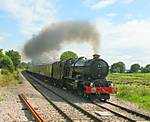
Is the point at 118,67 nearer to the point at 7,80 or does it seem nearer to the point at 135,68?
the point at 135,68

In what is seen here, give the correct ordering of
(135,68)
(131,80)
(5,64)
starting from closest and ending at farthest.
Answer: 1. (131,80)
2. (5,64)
3. (135,68)

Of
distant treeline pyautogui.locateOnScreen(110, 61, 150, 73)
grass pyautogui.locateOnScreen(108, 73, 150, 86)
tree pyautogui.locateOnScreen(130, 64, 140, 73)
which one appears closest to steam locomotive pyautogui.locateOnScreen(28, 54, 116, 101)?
grass pyautogui.locateOnScreen(108, 73, 150, 86)

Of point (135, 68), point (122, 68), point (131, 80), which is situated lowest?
point (131, 80)

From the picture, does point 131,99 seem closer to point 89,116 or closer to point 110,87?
point 110,87

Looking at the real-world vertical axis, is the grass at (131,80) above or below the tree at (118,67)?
below

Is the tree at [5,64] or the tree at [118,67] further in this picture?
the tree at [118,67]

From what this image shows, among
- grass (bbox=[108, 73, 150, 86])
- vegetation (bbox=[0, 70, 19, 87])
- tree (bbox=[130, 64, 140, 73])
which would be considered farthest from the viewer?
tree (bbox=[130, 64, 140, 73])

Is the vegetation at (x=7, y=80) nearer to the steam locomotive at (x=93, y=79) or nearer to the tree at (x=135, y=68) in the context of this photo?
the steam locomotive at (x=93, y=79)

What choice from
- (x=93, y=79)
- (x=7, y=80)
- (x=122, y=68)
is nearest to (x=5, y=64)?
(x=7, y=80)

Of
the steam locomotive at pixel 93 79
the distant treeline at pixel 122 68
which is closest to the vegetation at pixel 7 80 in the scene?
the steam locomotive at pixel 93 79

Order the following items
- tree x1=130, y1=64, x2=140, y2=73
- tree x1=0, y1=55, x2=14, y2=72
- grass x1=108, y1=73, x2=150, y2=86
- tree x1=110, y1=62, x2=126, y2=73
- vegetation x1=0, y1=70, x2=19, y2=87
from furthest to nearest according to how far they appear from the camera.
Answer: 1. tree x1=130, y1=64, x2=140, y2=73
2. tree x1=110, y1=62, x2=126, y2=73
3. tree x1=0, y1=55, x2=14, y2=72
4. grass x1=108, y1=73, x2=150, y2=86
5. vegetation x1=0, y1=70, x2=19, y2=87

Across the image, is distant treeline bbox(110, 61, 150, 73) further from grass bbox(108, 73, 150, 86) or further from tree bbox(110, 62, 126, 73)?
grass bbox(108, 73, 150, 86)

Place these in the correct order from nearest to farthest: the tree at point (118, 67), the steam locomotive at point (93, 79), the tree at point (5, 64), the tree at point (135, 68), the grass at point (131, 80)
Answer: the steam locomotive at point (93, 79) < the grass at point (131, 80) < the tree at point (5, 64) < the tree at point (118, 67) < the tree at point (135, 68)

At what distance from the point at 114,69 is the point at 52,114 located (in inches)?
5346
